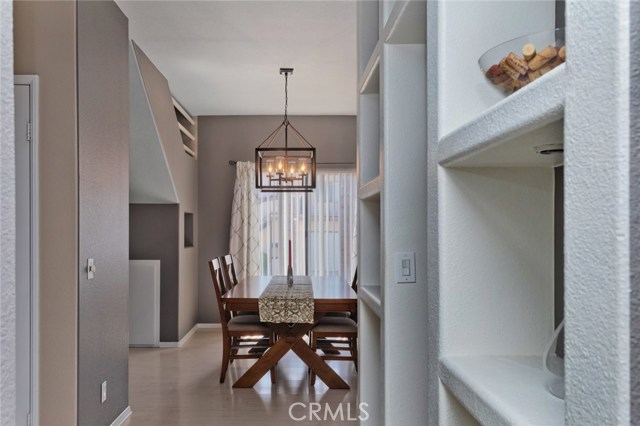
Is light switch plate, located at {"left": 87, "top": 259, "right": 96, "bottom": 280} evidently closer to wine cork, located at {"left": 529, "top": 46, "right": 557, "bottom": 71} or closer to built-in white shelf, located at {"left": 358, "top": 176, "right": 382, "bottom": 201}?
built-in white shelf, located at {"left": 358, "top": 176, "right": 382, "bottom": 201}

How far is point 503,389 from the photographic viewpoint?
84 centimetres

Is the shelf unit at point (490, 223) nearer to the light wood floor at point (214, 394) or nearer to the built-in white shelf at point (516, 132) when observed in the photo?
the built-in white shelf at point (516, 132)

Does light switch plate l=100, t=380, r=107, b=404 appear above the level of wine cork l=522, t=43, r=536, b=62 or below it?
below

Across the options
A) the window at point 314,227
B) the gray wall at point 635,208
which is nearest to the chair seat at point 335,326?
the window at point 314,227

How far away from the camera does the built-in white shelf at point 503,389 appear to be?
724 mm

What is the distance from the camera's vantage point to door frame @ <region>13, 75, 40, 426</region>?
2.60m

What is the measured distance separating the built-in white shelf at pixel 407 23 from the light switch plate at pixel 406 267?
26.3 inches

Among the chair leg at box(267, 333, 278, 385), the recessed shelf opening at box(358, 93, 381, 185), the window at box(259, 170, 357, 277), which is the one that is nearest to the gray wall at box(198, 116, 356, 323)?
the window at box(259, 170, 357, 277)

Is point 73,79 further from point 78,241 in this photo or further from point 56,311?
point 56,311

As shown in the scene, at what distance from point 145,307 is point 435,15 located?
5084 millimetres

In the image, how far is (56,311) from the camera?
2666 millimetres

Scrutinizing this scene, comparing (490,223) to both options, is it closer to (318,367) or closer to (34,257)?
(34,257)

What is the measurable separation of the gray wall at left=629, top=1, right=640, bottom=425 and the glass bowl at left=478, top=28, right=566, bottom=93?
310 mm

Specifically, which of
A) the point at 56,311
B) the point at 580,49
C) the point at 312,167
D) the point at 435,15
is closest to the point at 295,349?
the point at 312,167
